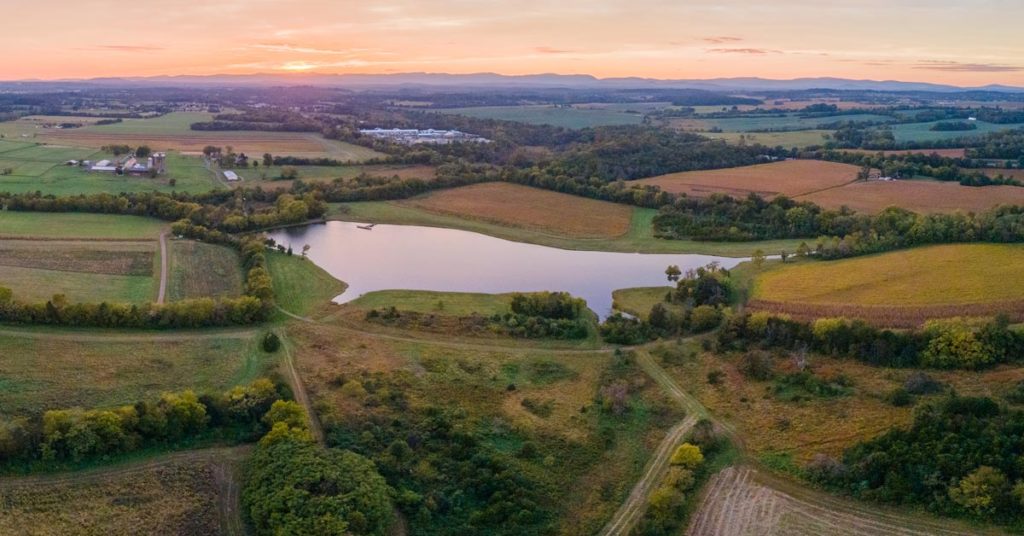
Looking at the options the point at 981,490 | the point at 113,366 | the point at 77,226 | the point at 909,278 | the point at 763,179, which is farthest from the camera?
the point at 763,179

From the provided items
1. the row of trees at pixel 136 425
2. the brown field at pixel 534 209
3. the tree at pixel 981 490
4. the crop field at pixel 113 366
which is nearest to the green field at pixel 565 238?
the brown field at pixel 534 209

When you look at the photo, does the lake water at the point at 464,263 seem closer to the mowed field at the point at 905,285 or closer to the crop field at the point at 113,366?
the mowed field at the point at 905,285

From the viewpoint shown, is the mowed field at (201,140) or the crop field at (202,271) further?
the mowed field at (201,140)

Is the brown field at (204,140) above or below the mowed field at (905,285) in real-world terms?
above

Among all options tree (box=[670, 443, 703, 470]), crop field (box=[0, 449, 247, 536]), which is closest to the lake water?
tree (box=[670, 443, 703, 470])

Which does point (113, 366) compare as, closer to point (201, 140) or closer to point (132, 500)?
point (132, 500)

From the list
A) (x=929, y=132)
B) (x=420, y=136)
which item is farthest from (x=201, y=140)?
(x=929, y=132)

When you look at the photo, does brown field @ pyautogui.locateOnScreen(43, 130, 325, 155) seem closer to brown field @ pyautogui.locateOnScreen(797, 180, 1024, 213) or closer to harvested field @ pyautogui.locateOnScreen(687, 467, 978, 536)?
brown field @ pyautogui.locateOnScreen(797, 180, 1024, 213)
